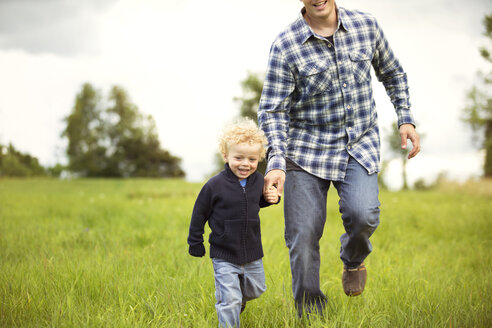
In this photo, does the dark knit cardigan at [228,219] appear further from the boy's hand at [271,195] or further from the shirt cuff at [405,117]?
the shirt cuff at [405,117]

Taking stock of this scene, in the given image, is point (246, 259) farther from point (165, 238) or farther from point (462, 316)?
point (165, 238)

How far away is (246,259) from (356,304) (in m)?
1.35

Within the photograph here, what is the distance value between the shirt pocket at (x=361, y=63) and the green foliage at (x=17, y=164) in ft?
96.4

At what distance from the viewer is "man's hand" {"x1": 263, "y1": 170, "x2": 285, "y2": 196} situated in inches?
113

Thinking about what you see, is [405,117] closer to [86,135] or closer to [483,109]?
[483,109]

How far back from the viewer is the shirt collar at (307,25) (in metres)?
3.24

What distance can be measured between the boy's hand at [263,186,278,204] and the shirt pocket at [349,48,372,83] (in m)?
1.12

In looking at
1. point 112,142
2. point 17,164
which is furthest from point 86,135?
point 17,164

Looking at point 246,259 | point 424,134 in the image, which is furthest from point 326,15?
point 424,134

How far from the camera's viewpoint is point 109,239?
5746mm

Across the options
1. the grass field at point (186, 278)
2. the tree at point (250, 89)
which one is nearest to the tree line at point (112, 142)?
the tree at point (250, 89)

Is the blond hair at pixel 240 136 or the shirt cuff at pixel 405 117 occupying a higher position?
the shirt cuff at pixel 405 117

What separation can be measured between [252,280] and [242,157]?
0.80 m

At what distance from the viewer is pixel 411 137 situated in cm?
338
